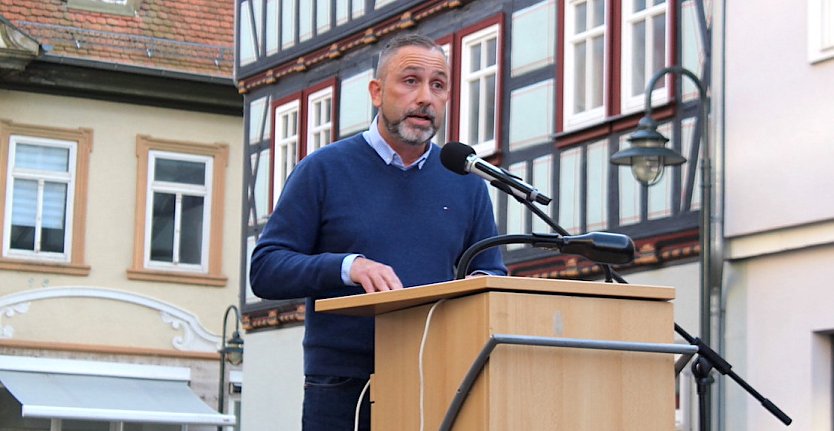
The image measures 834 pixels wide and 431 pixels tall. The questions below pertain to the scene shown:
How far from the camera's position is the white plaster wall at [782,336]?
12.0 metres

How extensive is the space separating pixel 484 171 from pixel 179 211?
22847 millimetres

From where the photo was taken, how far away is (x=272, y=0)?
877 inches

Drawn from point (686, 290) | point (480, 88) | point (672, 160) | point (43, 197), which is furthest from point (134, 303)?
point (672, 160)

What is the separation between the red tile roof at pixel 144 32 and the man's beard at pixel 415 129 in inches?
885

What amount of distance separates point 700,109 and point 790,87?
1.25 m

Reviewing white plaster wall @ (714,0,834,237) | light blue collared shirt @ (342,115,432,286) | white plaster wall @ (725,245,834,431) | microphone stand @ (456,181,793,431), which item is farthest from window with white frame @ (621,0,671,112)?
light blue collared shirt @ (342,115,432,286)

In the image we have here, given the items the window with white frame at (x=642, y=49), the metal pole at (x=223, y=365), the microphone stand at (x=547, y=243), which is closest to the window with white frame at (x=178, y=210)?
the metal pole at (x=223, y=365)

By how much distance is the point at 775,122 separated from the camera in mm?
12516

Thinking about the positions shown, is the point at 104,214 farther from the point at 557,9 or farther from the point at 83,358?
the point at 557,9

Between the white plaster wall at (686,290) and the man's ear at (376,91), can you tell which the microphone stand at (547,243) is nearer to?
the man's ear at (376,91)

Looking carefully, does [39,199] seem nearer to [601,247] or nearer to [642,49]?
[642,49]

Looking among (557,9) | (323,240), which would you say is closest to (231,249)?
(557,9)

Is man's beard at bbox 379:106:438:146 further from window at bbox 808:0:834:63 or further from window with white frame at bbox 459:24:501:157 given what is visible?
window with white frame at bbox 459:24:501:157

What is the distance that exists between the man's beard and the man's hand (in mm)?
444
